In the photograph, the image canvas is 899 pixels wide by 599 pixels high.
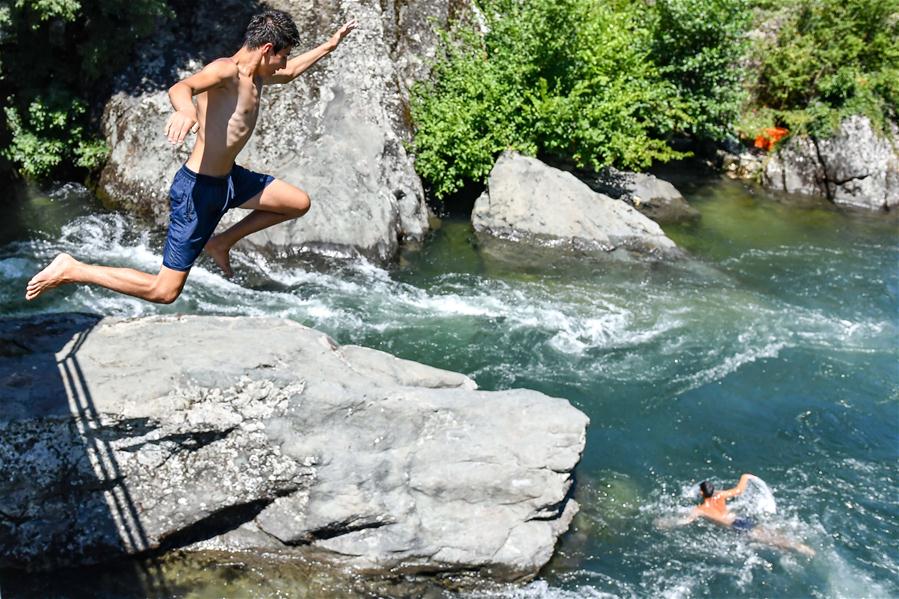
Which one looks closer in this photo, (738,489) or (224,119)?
(224,119)

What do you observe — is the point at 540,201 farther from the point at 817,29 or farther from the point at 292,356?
the point at 817,29

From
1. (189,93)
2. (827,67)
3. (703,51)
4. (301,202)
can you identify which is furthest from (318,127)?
(827,67)

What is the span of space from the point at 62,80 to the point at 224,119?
1088 cm

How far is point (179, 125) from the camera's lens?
5.57 meters

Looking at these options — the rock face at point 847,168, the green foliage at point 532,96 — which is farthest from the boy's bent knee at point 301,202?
the rock face at point 847,168

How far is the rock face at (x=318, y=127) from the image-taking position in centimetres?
1408

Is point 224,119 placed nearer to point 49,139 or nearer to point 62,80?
point 49,139

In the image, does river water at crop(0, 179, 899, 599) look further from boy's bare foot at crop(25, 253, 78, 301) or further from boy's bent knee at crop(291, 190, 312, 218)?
boy's bent knee at crop(291, 190, 312, 218)

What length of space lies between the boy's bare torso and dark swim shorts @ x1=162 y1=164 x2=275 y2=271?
10 cm

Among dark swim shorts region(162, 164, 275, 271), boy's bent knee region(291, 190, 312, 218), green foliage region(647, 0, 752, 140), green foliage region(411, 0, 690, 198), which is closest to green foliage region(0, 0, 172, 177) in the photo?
green foliage region(411, 0, 690, 198)

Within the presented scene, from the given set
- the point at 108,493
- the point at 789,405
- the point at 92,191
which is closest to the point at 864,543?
the point at 789,405

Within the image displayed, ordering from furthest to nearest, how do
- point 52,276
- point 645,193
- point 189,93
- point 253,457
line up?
point 645,193 < point 253,457 < point 52,276 < point 189,93

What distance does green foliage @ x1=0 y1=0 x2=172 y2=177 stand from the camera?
15156 mm

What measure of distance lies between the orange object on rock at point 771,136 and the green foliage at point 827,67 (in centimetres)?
16
